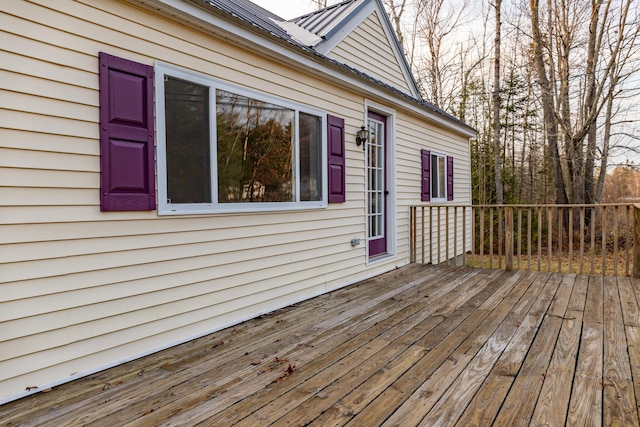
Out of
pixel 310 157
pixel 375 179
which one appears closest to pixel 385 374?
pixel 310 157

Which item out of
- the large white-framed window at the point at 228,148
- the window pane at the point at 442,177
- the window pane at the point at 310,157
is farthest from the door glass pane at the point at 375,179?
the window pane at the point at 442,177

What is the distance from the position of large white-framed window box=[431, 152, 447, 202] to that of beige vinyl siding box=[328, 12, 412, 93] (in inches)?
60.0

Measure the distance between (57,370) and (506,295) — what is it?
13.3 feet

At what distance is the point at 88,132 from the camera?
2312mm

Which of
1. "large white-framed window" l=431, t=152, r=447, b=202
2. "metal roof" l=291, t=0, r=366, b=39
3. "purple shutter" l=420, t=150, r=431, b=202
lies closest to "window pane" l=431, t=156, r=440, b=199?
"large white-framed window" l=431, t=152, r=447, b=202

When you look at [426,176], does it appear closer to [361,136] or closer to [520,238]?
[520,238]

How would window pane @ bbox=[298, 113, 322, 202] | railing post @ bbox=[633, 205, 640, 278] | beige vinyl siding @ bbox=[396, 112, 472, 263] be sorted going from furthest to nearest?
beige vinyl siding @ bbox=[396, 112, 472, 263], railing post @ bbox=[633, 205, 640, 278], window pane @ bbox=[298, 113, 322, 202]

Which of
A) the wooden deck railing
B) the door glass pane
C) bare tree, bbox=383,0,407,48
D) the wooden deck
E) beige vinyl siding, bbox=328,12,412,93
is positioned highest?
bare tree, bbox=383,0,407,48

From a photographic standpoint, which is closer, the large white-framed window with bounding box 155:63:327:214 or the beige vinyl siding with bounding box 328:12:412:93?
the large white-framed window with bounding box 155:63:327:214

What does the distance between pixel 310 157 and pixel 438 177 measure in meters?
3.99

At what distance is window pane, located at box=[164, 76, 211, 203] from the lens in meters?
2.75

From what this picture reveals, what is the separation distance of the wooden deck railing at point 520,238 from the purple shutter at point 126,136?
390 centimetres

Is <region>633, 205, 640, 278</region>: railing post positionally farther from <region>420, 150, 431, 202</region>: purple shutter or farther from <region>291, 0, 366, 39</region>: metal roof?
<region>291, 0, 366, 39</region>: metal roof

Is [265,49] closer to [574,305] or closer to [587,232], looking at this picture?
[574,305]
